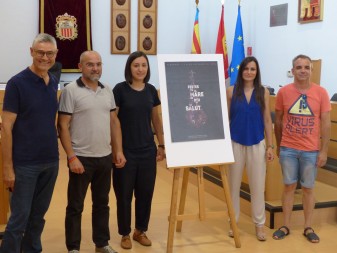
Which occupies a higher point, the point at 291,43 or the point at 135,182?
the point at 291,43

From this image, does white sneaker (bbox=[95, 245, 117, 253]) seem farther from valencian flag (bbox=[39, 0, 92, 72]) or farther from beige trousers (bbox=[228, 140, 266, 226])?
valencian flag (bbox=[39, 0, 92, 72])

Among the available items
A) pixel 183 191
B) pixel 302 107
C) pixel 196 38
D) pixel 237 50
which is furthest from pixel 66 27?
pixel 302 107

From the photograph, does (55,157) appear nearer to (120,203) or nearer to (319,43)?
(120,203)

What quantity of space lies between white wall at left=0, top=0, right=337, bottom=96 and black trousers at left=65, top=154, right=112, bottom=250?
4.39 metres

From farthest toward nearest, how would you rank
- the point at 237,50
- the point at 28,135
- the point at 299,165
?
1. the point at 237,50
2. the point at 299,165
3. the point at 28,135

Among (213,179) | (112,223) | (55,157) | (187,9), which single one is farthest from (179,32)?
(55,157)

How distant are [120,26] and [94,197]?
5.23 meters

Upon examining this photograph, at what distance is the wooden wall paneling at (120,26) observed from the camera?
7.81 metres

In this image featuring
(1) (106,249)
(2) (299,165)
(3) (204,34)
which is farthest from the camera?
(3) (204,34)

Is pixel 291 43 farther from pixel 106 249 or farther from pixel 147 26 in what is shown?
pixel 106 249

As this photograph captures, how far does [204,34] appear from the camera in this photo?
8523 mm

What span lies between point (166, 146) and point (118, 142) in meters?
0.35

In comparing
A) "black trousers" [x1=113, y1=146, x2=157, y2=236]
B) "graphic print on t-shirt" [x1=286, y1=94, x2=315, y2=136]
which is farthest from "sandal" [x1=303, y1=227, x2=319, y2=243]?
"black trousers" [x1=113, y1=146, x2=157, y2=236]

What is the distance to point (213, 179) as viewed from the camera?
4863 millimetres
